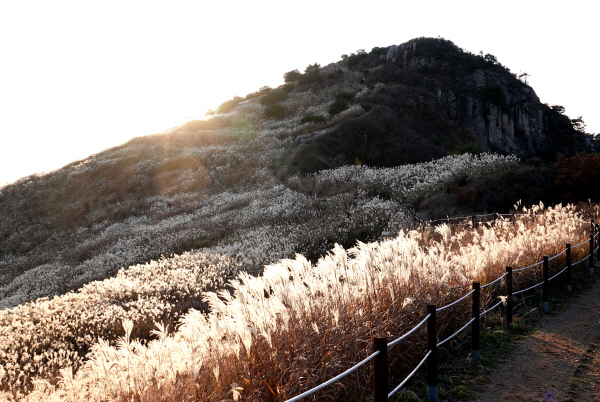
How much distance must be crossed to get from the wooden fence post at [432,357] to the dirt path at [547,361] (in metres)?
0.58

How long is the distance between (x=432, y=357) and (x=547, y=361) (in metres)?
2.56

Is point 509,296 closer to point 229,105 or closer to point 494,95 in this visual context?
point 494,95

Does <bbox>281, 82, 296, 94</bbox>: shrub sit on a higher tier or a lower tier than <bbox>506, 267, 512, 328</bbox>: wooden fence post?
higher

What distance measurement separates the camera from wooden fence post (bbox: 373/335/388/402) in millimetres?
3429

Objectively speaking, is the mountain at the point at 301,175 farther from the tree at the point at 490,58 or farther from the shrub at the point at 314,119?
the tree at the point at 490,58

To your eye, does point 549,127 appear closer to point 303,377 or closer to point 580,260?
point 580,260

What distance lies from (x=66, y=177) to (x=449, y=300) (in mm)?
45633

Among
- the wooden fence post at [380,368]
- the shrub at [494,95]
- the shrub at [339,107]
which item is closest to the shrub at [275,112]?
the shrub at [339,107]

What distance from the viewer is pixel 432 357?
15.9ft

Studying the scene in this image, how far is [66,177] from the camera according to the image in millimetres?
42188

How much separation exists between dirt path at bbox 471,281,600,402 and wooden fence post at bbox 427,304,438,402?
576 millimetres

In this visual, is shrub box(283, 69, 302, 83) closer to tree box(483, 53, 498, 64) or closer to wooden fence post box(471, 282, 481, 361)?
tree box(483, 53, 498, 64)

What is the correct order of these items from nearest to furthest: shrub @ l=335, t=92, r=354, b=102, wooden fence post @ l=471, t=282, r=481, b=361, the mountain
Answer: wooden fence post @ l=471, t=282, r=481, b=361 → the mountain → shrub @ l=335, t=92, r=354, b=102

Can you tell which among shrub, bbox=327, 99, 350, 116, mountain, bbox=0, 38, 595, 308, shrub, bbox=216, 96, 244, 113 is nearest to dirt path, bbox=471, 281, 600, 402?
mountain, bbox=0, 38, 595, 308
